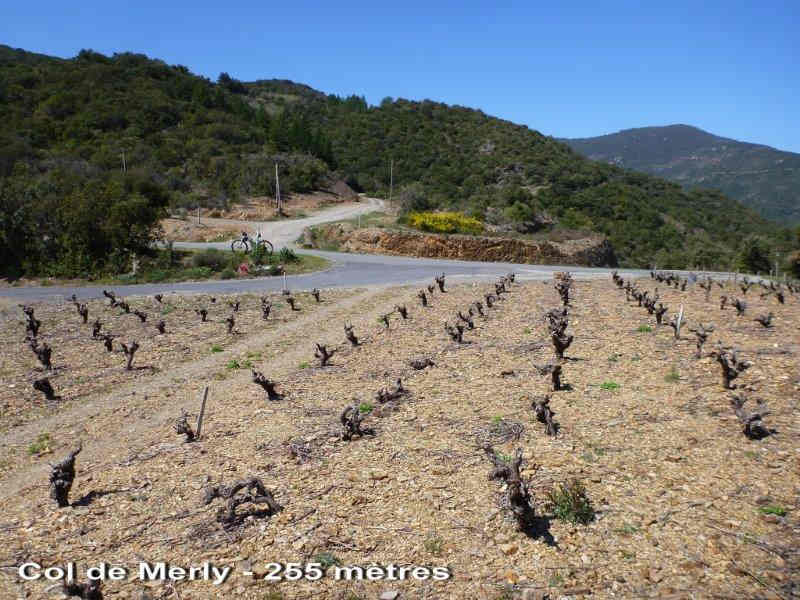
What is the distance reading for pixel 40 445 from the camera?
28.4ft

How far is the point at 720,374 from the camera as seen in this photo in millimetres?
8844

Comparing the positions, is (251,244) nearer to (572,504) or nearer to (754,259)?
(572,504)

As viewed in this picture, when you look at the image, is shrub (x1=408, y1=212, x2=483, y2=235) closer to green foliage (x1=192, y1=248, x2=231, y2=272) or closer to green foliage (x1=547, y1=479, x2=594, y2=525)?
green foliage (x1=192, y1=248, x2=231, y2=272)

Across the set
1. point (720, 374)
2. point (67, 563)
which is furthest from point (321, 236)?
point (67, 563)

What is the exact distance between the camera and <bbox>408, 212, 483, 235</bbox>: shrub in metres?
32.6

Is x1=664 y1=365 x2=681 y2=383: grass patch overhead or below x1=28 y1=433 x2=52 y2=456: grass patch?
overhead

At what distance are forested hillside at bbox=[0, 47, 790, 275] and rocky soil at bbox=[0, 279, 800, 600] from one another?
16514 millimetres

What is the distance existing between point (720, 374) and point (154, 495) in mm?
8056

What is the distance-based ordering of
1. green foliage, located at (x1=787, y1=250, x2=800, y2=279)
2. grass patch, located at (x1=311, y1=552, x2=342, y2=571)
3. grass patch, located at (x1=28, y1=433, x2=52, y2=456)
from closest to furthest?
grass patch, located at (x1=311, y1=552, x2=342, y2=571) → grass patch, located at (x1=28, y1=433, x2=52, y2=456) → green foliage, located at (x1=787, y1=250, x2=800, y2=279)

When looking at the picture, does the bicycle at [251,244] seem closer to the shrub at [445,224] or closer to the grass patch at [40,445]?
the shrub at [445,224]

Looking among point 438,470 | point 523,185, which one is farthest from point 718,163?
point 438,470

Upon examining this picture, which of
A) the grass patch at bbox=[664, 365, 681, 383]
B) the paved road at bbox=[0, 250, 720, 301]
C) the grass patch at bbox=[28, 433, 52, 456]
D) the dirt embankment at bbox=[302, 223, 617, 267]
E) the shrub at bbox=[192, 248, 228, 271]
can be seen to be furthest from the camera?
the dirt embankment at bbox=[302, 223, 617, 267]

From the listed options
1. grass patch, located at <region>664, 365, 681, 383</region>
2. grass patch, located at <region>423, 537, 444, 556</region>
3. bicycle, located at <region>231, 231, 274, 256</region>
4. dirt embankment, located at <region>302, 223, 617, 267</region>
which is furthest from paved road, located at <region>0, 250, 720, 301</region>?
grass patch, located at <region>423, 537, 444, 556</region>

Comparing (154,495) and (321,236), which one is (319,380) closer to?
(154,495)
